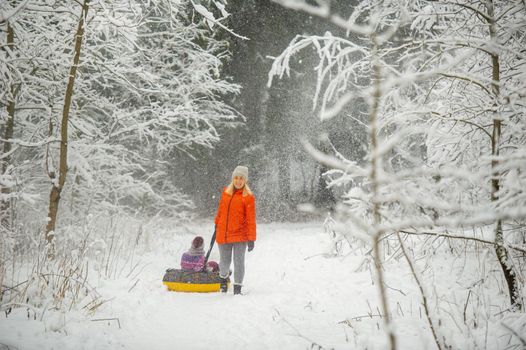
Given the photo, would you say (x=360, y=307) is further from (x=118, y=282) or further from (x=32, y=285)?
(x=32, y=285)

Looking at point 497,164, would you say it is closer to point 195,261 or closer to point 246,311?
point 246,311

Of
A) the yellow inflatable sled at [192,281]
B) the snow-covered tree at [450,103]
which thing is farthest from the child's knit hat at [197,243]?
the snow-covered tree at [450,103]

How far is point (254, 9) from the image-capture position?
13.7 m

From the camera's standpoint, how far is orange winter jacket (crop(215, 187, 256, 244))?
5.20m

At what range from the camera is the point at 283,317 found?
3436 millimetres

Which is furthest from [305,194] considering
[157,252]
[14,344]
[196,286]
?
[14,344]

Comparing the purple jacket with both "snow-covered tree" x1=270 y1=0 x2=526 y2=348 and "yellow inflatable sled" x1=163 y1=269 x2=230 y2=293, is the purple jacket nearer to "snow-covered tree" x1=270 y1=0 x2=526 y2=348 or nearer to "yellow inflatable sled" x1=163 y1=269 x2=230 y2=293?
"yellow inflatable sled" x1=163 y1=269 x2=230 y2=293

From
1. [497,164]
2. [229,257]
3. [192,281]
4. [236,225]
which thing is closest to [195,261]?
[192,281]

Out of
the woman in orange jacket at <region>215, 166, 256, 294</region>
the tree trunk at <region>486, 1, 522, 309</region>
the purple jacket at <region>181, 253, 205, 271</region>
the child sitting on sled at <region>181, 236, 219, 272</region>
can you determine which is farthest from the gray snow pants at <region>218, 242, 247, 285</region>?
the tree trunk at <region>486, 1, 522, 309</region>

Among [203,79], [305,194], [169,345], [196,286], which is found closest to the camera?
[169,345]

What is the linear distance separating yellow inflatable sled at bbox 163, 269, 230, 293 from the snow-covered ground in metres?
0.13

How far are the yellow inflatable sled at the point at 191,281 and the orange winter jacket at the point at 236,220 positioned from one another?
55 cm

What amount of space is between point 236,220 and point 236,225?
7cm

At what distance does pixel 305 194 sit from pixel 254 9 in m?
8.37
